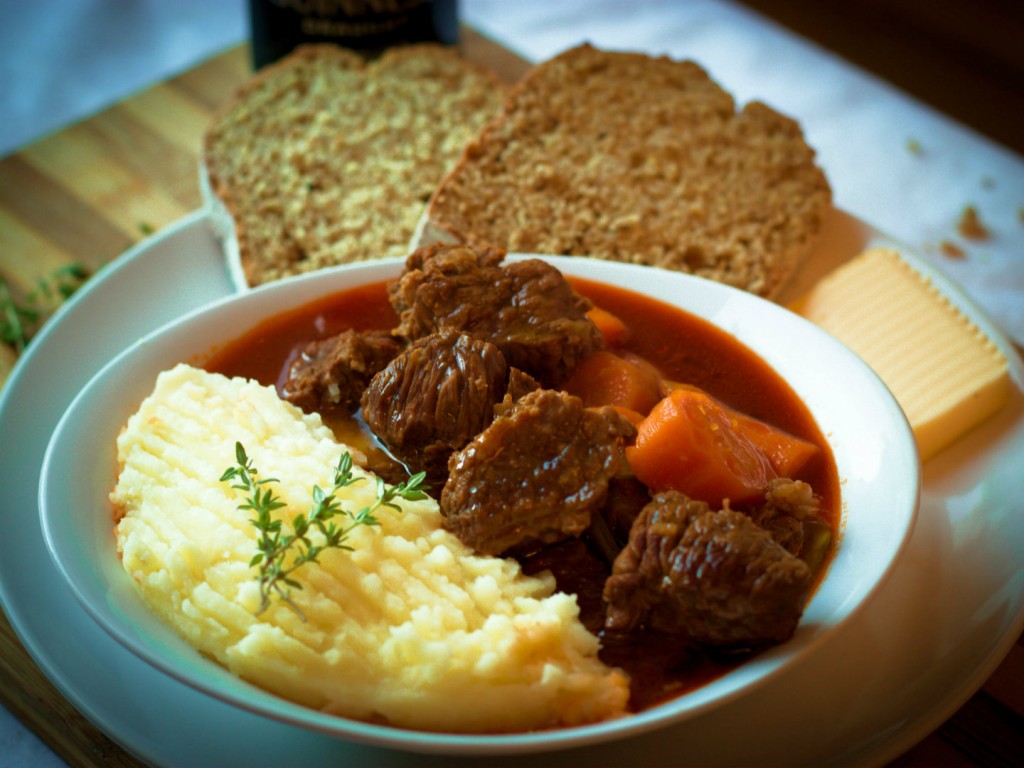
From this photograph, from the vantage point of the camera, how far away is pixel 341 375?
3.81m

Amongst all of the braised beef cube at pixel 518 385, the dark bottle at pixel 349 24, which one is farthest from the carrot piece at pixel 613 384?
the dark bottle at pixel 349 24

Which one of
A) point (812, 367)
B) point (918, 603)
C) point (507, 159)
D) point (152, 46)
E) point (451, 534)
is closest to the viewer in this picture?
point (451, 534)

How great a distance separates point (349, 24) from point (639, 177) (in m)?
2.05

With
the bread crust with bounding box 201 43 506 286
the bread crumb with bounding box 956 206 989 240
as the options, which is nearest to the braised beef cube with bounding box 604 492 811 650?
the bread crust with bounding box 201 43 506 286

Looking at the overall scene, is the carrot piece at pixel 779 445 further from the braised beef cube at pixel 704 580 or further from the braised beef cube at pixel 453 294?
the braised beef cube at pixel 453 294

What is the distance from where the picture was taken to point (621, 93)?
18.5 feet

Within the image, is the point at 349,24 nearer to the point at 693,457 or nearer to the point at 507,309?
the point at 507,309

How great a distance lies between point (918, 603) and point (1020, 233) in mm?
3354

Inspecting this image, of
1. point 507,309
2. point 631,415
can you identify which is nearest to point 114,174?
point 507,309

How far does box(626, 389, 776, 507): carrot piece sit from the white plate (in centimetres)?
52

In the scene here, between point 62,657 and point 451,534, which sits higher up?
point 451,534

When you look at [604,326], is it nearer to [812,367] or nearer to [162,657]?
[812,367]

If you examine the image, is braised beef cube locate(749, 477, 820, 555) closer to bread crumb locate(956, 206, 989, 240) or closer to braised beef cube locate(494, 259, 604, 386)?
braised beef cube locate(494, 259, 604, 386)

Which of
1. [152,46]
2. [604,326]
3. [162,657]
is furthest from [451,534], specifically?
[152,46]
